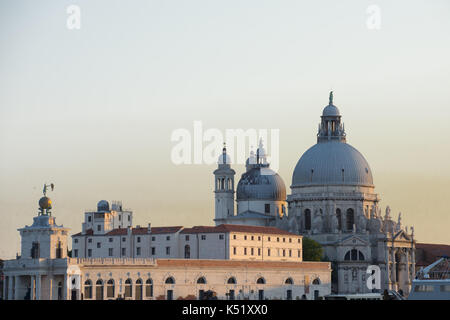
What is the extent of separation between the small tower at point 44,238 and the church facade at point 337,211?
1719 inches

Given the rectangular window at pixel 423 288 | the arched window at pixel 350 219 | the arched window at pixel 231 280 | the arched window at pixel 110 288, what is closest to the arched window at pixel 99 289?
the arched window at pixel 110 288

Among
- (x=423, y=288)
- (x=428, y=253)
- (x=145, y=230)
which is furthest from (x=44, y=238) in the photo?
(x=428, y=253)

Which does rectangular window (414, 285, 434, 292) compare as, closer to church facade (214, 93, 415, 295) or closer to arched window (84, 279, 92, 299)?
arched window (84, 279, 92, 299)

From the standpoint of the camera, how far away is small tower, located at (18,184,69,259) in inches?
3784

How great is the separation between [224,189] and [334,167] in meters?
14.9

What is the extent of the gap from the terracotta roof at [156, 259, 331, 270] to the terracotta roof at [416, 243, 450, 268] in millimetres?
24396

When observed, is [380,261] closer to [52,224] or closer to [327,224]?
[327,224]

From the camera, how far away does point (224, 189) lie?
Result: 146m

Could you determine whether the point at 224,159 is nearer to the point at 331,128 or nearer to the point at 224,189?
the point at 224,189

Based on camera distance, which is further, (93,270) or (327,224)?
(327,224)

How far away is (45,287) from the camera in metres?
94.8

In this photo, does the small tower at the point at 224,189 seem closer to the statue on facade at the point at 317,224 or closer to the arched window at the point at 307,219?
the arched window at the point at 307,219
